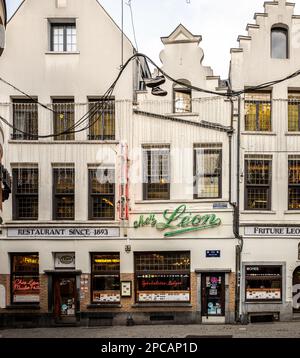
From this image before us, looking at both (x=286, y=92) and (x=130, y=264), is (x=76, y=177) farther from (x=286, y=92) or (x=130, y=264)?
(x=286, y=92)

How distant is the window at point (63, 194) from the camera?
54.9 feet

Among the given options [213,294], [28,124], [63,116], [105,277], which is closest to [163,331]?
[213,294]

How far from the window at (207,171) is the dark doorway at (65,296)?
521 cm

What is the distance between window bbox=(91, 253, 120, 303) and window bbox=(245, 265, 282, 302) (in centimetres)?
435

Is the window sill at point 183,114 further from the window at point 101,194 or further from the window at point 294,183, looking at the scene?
the window at point 294,183

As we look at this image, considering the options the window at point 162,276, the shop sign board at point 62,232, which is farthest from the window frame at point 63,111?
the window at point 162,276

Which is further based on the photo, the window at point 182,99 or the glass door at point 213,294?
the window at point 182,99

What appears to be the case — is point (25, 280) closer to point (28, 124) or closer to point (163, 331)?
point (163, 331)

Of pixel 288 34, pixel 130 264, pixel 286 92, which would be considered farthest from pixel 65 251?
pixel 288 34

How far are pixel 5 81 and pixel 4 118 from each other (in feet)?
A: 4.08

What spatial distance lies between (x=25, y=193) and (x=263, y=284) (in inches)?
335

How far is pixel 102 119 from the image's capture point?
16.8 metres

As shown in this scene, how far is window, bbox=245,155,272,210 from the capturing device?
54.5 ft
